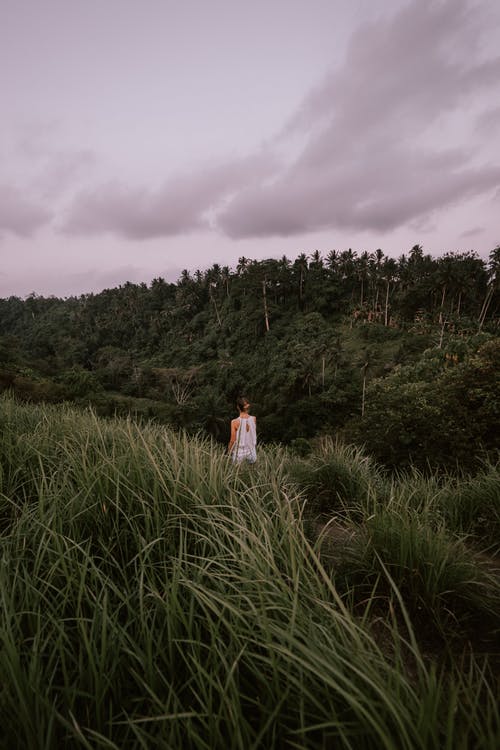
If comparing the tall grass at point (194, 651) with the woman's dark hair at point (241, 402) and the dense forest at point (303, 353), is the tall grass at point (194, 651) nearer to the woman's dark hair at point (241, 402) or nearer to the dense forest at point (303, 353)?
the woman's dark hair at point (241, 402)

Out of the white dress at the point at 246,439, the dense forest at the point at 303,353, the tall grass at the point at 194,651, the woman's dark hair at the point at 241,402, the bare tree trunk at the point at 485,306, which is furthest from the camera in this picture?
the bare tree trunk at the point at 485,306

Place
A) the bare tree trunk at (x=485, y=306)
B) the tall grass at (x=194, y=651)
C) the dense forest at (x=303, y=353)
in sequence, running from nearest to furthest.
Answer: the tall grass at (x=194, y=651)
the dense forest at (x=303, y=353)
the bare tree trunk at (x=485, y=306)

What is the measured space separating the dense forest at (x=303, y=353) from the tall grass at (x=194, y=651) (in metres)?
7.45

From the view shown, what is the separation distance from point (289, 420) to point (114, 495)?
34.6 meters

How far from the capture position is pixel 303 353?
49.8 m

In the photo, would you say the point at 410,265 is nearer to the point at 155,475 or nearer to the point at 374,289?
the point at 374,289

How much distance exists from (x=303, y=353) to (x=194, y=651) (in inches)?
1957

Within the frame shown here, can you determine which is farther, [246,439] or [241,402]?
[241,402]

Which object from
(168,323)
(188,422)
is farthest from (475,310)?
(168,323)

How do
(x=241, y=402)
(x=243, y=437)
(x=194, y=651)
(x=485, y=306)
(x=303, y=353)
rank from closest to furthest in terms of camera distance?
(x=194, y=651) → (x=243, y=437) → (x=241, y=402) → (x=485, y=306) → (x=303, y=353)

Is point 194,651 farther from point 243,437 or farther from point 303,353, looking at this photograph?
point 303,353

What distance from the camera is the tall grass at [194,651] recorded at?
81 cm

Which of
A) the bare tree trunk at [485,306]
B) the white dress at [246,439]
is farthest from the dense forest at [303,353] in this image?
the white dress at [246,439]

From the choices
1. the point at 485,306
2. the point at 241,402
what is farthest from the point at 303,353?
the point at 241,402
